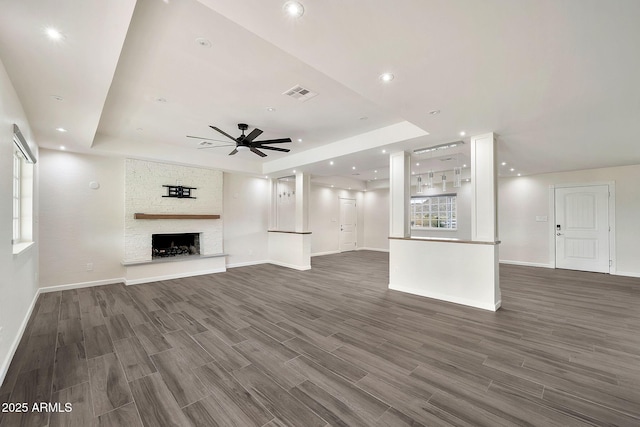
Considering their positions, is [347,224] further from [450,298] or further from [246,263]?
[450,298]

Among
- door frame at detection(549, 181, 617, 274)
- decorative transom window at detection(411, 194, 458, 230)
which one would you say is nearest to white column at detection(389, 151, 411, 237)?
decorative transom window at detection(411, 194, 458, 230)

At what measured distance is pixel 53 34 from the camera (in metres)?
1.87

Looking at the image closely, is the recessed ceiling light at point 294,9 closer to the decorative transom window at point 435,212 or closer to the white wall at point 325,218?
the white wall at point 325,218

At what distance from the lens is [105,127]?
14.8 feet

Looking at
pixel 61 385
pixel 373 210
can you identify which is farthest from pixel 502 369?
pixel 373 210

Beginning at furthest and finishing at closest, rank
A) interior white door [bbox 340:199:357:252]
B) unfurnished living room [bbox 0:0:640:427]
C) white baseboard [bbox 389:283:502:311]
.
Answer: interior white door [bbox 340:199:357:252], white baseboard [bbox 389:283:502:311], unfurnished living room [bbox 0:0:640:427]

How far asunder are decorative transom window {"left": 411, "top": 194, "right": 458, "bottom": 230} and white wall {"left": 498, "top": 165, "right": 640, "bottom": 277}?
137 cm

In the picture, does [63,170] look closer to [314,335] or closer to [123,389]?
[123,389]

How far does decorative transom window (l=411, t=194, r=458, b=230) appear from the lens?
345 inches

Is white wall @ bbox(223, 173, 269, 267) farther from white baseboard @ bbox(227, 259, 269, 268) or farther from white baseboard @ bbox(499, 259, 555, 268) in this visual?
white baseboard @ bbox(499, 259, 555, 268)

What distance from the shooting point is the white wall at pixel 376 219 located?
10445 millimetres

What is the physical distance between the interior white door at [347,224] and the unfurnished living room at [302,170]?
151 inches

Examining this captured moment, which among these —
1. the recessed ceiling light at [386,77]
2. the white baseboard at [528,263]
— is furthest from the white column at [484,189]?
the white baseboard at [528,263]

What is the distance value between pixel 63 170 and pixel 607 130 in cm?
898
